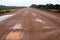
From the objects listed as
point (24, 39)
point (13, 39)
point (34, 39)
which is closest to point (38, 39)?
point (34, 39)

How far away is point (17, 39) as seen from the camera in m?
7.75

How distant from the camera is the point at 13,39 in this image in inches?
301

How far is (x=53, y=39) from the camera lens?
25.3ft

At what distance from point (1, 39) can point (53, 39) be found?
272 cm

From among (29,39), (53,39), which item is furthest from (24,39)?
(53,39)

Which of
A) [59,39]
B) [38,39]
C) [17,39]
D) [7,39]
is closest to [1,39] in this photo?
[7,39]

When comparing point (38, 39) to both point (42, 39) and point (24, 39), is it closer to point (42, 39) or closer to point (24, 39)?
point (42, 39)

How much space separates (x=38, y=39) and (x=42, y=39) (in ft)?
0.68

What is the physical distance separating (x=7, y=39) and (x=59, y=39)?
2.73m

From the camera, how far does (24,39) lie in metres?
7.81

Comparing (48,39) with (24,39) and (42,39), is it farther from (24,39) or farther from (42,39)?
(24,39)

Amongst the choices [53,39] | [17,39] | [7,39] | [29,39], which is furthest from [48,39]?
[7,39]

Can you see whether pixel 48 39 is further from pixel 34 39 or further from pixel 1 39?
pixel 1 39

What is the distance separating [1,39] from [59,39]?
3040mm
